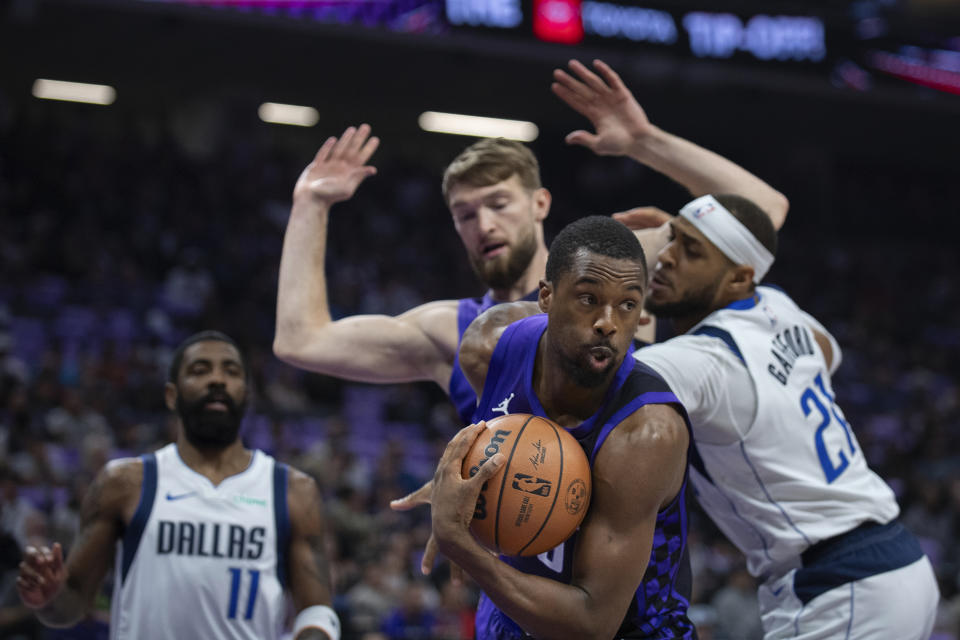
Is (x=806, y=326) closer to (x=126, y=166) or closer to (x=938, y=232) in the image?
(x=126, y=166)

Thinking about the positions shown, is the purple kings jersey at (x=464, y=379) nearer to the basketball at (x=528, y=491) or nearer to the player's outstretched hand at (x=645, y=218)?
the player's outstretched hand at (x=645, y=218)

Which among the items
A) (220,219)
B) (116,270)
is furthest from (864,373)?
(116,270)

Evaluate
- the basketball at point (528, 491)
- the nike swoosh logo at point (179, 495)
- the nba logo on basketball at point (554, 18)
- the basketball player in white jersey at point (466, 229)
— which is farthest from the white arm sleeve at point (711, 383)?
the nba logo on basketball at point (554, 18)

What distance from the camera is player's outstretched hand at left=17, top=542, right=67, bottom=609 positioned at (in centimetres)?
413

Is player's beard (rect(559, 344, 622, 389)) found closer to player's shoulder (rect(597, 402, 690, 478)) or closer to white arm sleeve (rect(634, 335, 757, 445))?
player's shoulder (rect(597, 402, 690, 478))

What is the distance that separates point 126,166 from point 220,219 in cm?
176

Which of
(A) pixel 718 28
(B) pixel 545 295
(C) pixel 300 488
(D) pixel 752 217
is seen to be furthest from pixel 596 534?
(A) pixel 718 28

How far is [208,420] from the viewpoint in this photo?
15.4 ft

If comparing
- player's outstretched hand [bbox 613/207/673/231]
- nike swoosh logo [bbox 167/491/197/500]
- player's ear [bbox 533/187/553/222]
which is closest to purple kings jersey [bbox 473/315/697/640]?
player's ear [bbox 533/187/553/222]

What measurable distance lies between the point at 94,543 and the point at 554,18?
37.6 feet

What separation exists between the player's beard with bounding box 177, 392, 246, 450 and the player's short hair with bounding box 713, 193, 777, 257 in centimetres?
240

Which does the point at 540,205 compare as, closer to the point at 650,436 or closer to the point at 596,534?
the point at 650,436

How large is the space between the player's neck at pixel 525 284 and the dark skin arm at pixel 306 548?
4.57 feet

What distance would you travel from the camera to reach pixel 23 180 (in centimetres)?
1416
